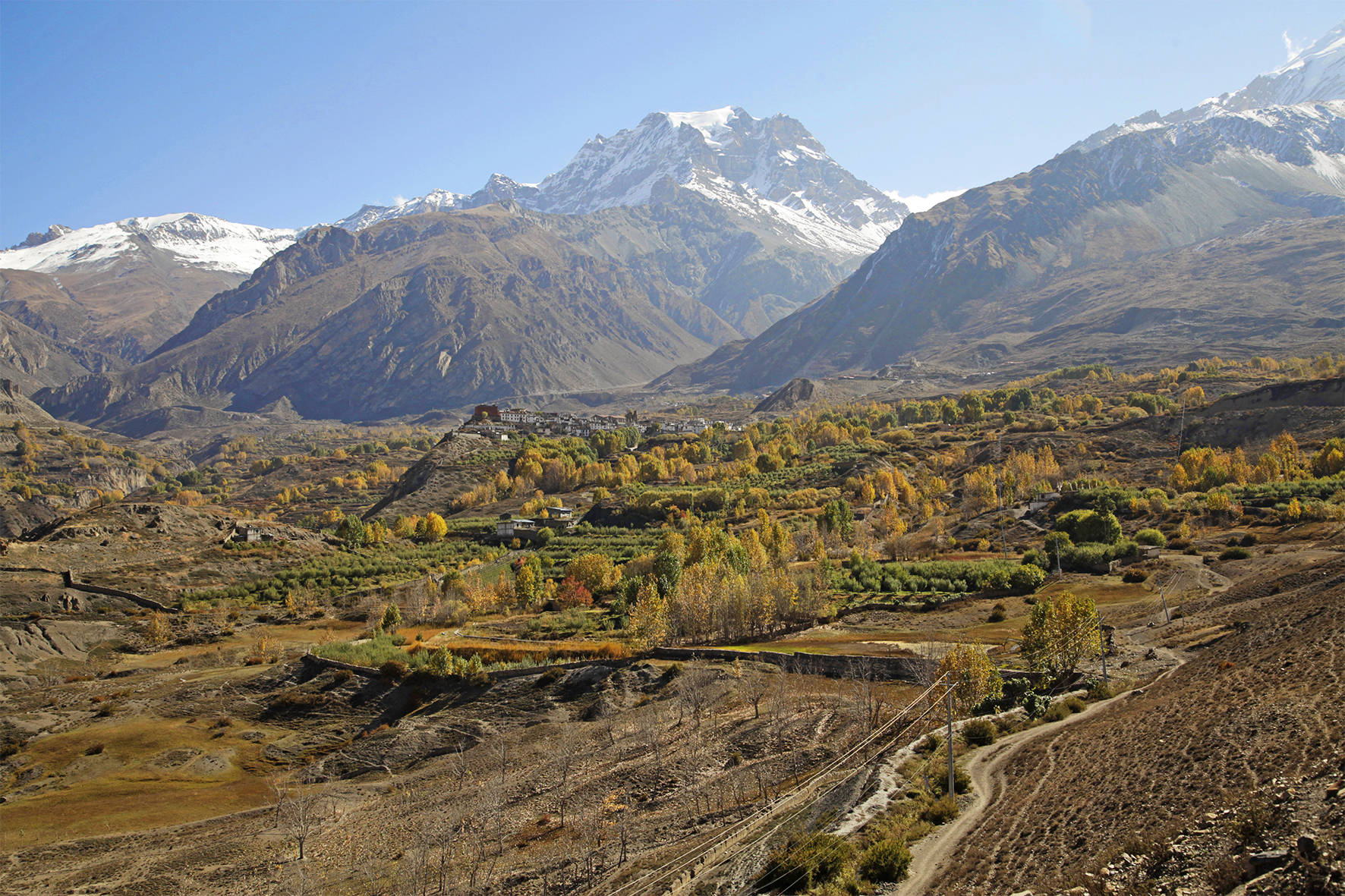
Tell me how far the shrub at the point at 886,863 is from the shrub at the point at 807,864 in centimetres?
59

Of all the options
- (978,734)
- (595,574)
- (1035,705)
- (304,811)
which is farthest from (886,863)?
(595,574)

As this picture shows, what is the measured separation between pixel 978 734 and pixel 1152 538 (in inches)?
2558

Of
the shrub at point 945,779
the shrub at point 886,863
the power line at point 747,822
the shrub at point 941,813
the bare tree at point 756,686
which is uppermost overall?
the shrub at point 886,863

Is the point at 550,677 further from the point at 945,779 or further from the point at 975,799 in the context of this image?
the point at 975,799

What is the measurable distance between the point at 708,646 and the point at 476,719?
1807cm

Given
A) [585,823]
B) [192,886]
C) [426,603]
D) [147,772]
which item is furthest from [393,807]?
[426,603]

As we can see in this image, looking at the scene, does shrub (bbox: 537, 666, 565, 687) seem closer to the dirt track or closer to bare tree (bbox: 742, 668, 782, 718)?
bare tree (bbox: 742, 668, 782, 718)

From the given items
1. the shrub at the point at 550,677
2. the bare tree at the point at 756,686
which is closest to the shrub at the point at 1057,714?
the bare tree at the point at 756,686

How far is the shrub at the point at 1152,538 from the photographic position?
91125mm

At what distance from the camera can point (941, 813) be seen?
30.1 m

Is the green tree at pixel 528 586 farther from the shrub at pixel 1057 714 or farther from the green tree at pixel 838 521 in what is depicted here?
the shrub at pixel 1057 714

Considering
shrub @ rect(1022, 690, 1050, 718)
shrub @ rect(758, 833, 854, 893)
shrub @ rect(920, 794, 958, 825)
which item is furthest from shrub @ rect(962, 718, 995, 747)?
shrub @ rect(758, 833, 854, 893)

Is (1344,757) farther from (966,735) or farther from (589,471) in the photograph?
(589,471)

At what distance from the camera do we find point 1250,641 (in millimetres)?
40875
